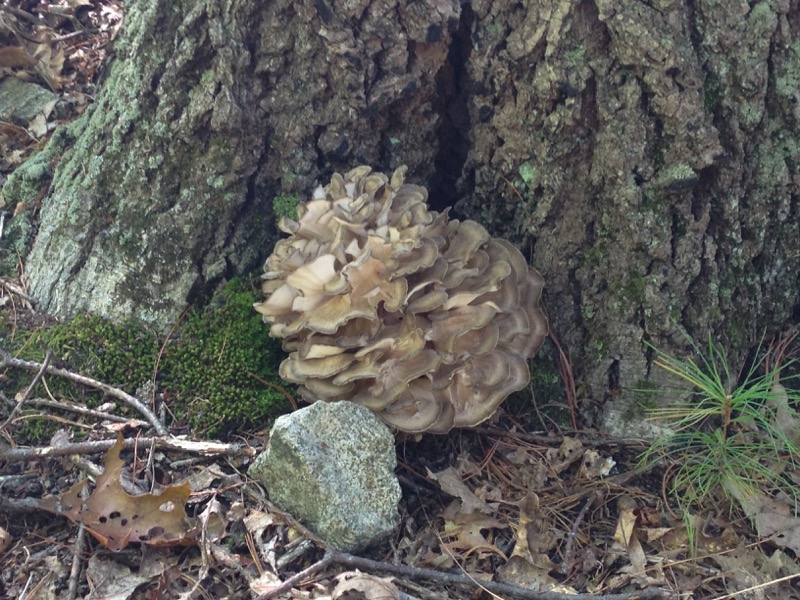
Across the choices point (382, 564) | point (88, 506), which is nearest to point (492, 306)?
point (382, 564)

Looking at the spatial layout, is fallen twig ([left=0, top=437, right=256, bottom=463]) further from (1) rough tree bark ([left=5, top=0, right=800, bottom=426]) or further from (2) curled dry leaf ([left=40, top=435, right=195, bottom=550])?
(1) rough tree bark ([left=5, top=0, right=800, bottom=426])

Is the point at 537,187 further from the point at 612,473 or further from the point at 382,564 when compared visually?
the point at 382,564

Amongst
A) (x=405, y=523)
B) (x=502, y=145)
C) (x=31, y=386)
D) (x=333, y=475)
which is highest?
(x=502, y=145)

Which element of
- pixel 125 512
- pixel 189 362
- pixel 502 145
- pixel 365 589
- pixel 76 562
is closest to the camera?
pixel 365 589

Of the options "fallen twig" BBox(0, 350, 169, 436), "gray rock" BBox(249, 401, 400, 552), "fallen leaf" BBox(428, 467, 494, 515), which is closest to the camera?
"gray rock" BBox(249, 401, 400, 552)

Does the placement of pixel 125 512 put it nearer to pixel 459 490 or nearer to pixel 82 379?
pixel 82 379

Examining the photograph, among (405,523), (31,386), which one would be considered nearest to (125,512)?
(31,386)

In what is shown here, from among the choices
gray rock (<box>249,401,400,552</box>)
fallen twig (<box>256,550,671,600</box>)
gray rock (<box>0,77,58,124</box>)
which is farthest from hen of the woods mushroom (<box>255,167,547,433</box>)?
gray rock (<box>0,77,58,124</box>)
